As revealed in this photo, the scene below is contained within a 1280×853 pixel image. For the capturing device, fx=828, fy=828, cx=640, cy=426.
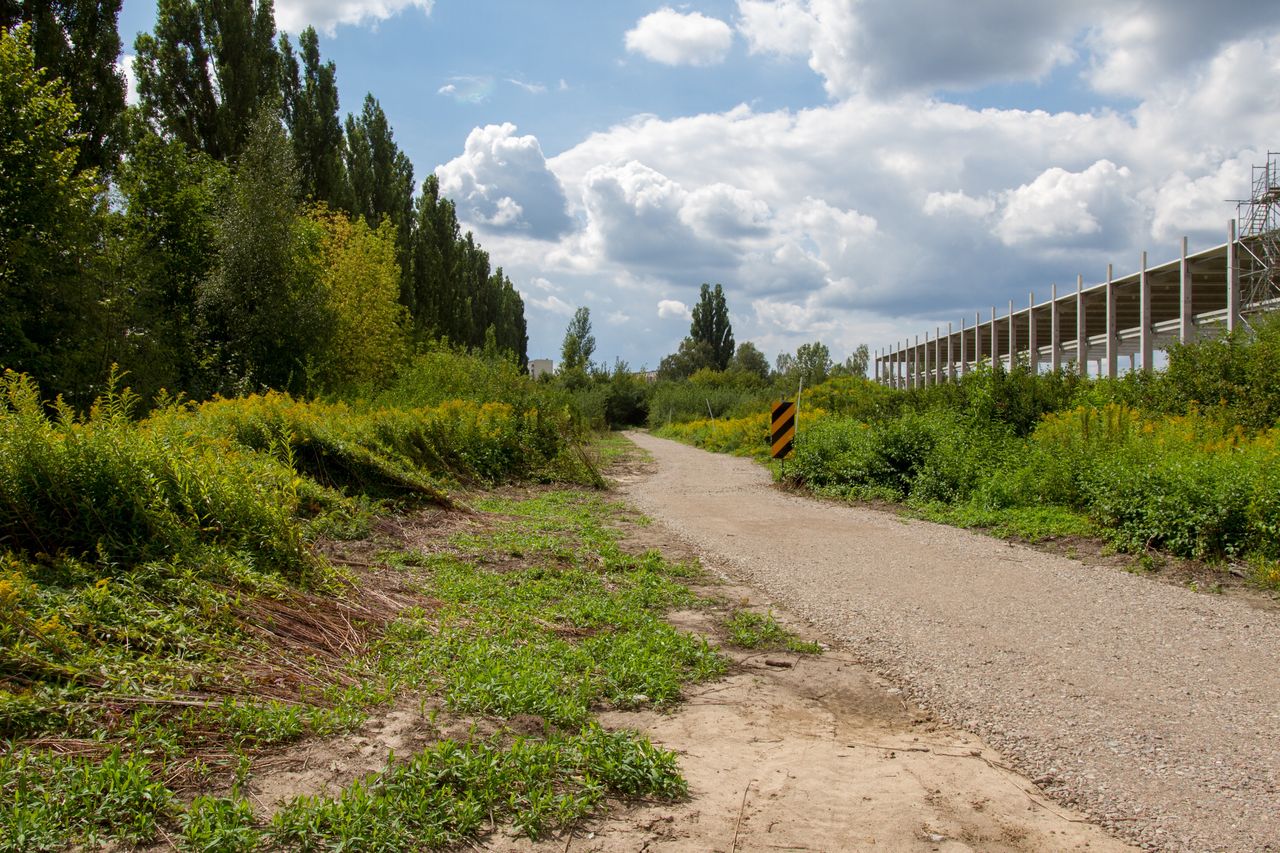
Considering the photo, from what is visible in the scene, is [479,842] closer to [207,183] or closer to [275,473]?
[275,473]

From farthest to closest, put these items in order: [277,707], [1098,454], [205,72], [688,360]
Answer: [688,360] → [205,72] → [1098,454] → [277,707]

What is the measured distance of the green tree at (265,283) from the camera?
2270 centimetres

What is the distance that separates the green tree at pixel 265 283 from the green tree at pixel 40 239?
662cm

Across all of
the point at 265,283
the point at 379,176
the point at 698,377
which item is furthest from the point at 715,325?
the point at 265,283

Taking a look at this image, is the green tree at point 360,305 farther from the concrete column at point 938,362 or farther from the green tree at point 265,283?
the concrete column at point 938,362

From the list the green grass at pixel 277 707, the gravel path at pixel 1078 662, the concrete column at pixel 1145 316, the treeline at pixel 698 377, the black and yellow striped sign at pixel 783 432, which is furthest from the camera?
the treeline at pixel 698 377

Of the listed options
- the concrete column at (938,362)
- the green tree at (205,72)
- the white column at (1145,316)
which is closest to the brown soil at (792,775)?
the green tree at (205,72)

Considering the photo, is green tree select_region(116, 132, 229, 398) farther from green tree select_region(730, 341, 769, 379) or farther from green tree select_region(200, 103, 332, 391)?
green tree select_region(730, 341, 769, 379)

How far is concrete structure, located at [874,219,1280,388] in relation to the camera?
26.8 metres

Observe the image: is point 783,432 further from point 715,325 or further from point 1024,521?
point 715,325

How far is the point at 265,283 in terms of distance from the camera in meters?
23.3

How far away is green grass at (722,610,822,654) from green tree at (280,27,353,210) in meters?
29.1

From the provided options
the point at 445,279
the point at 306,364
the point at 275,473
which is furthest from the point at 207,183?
the point at 275,473

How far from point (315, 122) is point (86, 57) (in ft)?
38.4
